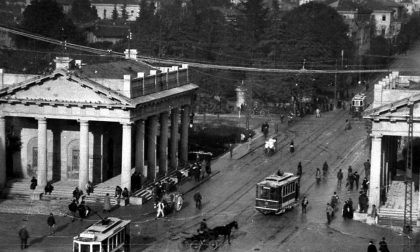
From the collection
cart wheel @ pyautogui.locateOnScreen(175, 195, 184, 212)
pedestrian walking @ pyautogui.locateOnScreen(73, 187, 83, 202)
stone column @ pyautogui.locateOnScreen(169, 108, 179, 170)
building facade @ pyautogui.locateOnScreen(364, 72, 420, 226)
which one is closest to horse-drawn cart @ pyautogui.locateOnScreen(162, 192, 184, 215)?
cart wheel @ pyautogui.locateOnScreen(175, 195, 184, 212)

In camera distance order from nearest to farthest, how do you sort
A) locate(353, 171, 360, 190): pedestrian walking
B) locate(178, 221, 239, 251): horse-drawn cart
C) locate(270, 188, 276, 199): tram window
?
locate(178, 221, 239, 251): horse-drawn cart
locate(270, 188, 276, 199): tram window
locate(353, 171, 360, 190): pedestrian walking

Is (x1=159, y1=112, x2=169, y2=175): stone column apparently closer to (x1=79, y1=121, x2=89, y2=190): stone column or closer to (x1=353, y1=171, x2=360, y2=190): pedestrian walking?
(x1=79, y1=121, x2=89, y2=190): stone column

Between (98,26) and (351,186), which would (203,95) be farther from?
(98,26)

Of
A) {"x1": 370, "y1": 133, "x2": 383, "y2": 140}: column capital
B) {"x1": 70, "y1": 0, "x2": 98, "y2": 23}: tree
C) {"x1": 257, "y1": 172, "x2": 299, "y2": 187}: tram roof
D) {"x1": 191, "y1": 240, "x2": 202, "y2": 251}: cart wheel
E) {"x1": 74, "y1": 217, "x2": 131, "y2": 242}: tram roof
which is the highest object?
{"x1": 70, "y1": 0, "x2": 98, "y2": 23}: tree

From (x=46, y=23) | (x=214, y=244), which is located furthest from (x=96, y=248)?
(x=46, y=23)

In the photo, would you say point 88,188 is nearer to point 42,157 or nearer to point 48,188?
point 48,188

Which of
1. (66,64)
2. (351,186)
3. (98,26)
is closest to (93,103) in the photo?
(66,64)

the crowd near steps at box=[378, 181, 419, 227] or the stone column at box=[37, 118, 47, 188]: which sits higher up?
the stone column at box=[37, 118, 47, 188]
